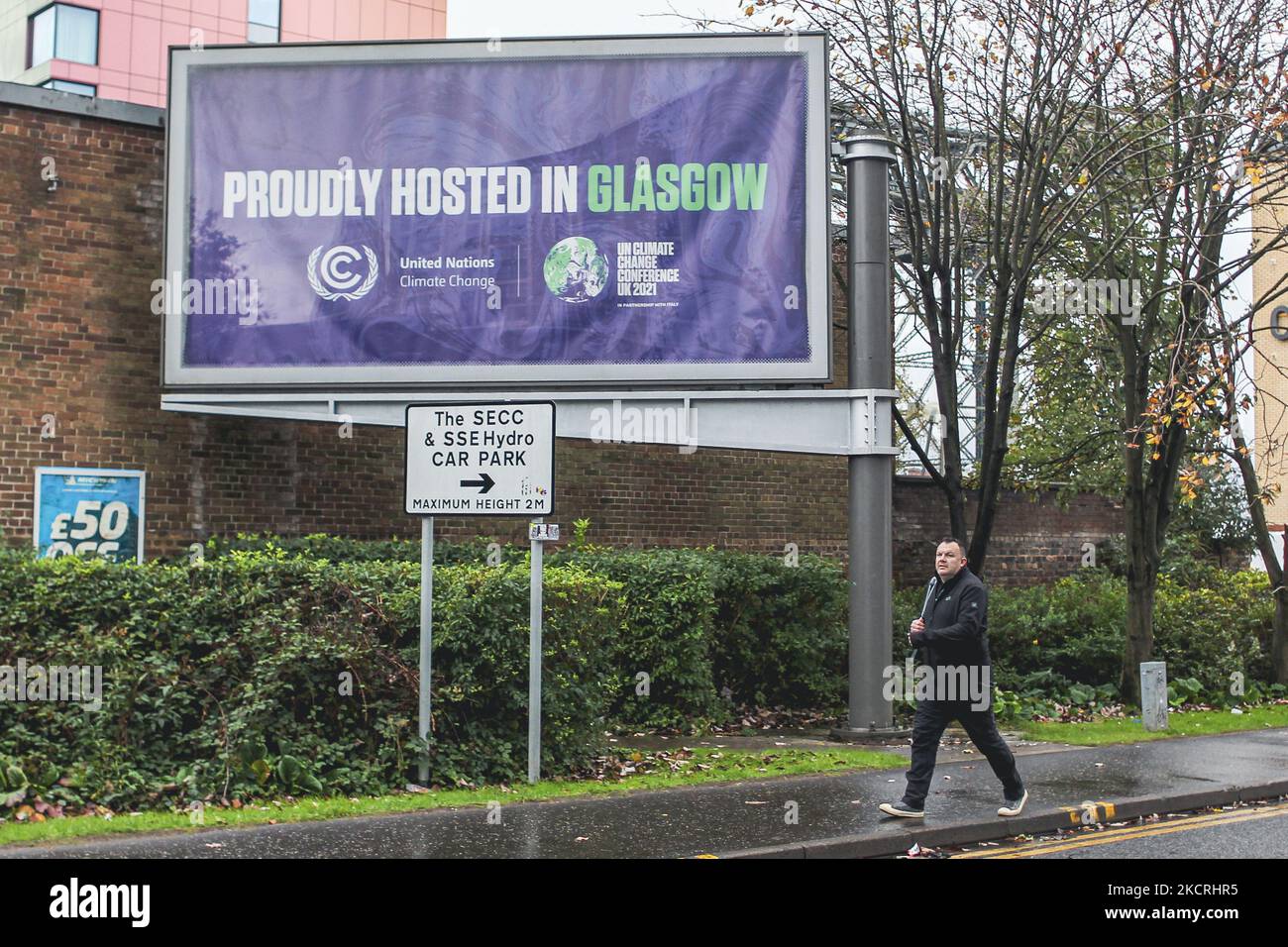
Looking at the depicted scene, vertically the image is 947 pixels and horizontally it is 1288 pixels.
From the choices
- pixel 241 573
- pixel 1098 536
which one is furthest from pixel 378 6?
pixel 241 573

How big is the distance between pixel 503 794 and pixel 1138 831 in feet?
14.9

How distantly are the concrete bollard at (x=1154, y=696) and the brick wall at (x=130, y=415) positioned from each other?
5985 mm

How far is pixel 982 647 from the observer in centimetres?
1011

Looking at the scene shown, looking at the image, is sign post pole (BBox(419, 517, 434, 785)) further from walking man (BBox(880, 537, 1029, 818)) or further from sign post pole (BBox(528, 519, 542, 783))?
walking man (BBox(880, 537, 1029, 818))

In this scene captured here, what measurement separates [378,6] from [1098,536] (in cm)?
3896

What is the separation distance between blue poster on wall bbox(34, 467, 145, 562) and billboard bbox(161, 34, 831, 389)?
1.28 meters

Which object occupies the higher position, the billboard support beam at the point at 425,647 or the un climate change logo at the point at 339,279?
the un climate change logo at the point at 339,279

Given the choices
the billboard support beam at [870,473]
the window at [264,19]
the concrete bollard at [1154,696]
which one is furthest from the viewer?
the window at [264,19]

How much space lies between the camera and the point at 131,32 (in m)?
48.1

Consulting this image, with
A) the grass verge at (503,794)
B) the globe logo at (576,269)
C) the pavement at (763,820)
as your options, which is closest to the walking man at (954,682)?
the pavement at (763,820)

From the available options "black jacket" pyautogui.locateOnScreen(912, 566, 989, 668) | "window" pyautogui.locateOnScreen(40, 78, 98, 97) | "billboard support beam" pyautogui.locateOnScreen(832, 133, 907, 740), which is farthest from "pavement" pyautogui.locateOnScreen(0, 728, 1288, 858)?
"window" pyautogui.locateOnScreen(40, 78, 98, 97)

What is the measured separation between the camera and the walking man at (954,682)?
10.1 m

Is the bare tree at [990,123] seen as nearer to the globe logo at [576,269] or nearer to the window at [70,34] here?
the globe logo at [576,269]
